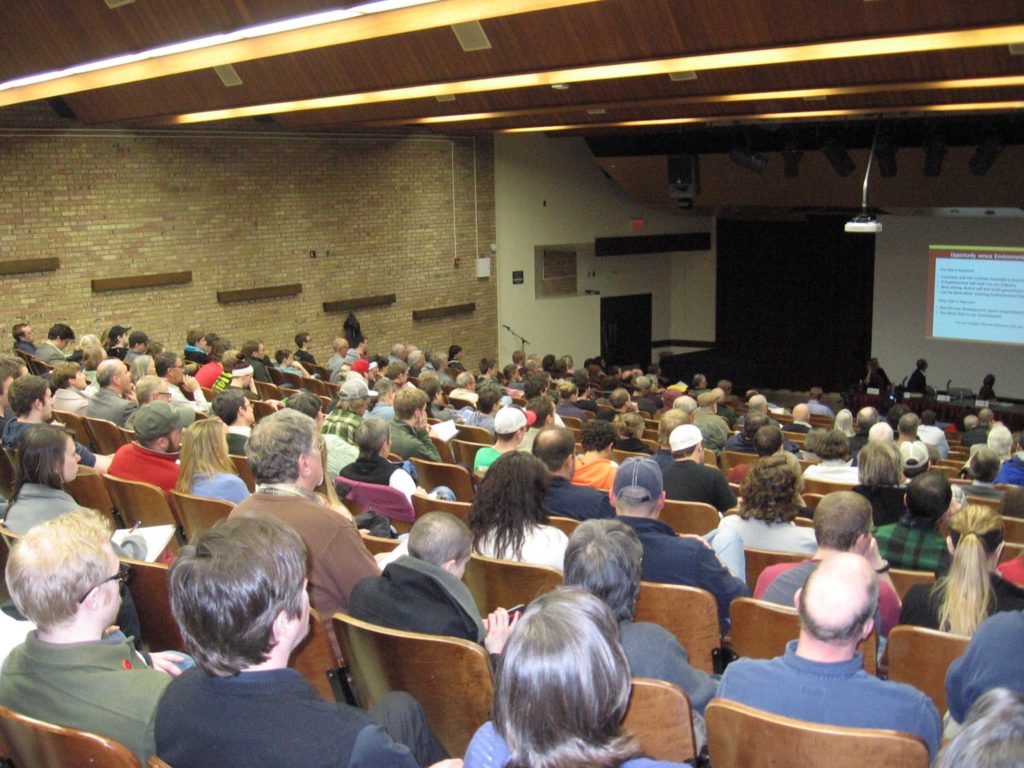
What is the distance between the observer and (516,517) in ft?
12.2

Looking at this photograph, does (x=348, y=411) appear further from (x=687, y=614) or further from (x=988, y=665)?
(x=988, y=665)

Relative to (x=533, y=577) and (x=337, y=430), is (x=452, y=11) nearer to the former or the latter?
(x=337, y=430)

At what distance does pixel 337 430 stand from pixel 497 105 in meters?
6.81

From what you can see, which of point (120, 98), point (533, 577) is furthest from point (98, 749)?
point (120, 98)

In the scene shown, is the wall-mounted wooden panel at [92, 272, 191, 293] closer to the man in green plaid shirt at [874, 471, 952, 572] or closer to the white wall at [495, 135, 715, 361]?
the white wall at [495, 135, 715, 361]

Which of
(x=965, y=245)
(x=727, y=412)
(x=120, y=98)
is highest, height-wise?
(x=120, y=98)

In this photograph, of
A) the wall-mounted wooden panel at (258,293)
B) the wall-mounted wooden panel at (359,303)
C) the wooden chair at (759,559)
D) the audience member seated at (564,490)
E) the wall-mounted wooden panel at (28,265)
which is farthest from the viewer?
the wall-mounted wooden panel at (359,303)

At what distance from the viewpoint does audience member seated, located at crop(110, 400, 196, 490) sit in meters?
4.80

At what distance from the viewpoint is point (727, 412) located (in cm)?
1050

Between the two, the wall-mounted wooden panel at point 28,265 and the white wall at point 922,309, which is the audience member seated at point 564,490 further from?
the white wall at point 922,309

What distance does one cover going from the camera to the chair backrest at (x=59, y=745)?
195cm

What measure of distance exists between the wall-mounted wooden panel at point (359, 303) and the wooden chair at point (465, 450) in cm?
797

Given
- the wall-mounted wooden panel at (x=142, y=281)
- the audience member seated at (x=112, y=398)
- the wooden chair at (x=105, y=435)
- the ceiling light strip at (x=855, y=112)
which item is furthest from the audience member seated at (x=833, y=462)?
the wall-mounted wooden panel at (x=142, y=281)

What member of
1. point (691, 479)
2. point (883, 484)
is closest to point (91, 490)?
point (691, 479)
